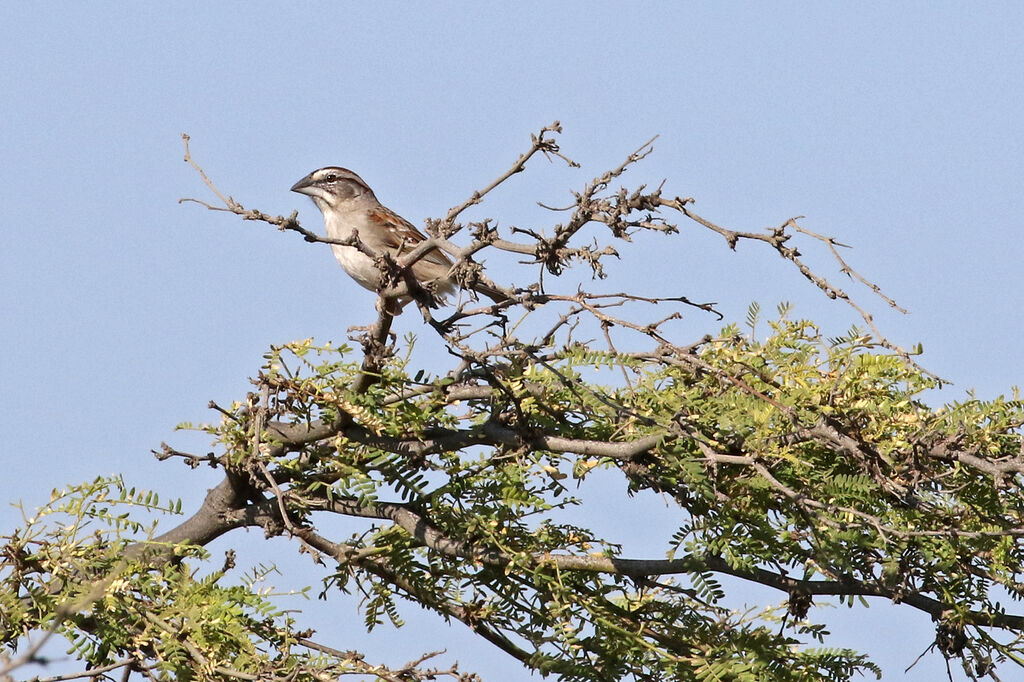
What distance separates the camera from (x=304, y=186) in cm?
821

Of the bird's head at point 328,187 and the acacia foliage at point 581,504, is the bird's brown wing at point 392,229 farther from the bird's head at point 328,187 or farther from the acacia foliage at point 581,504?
the acacia foliage at point 581,504

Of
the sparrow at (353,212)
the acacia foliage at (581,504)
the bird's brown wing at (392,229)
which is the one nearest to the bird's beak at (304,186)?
the sparrow at (353,212)

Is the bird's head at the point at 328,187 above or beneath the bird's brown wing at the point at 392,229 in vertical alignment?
above

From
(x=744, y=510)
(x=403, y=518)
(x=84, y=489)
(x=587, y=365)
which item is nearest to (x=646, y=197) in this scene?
(x=587, y=365)

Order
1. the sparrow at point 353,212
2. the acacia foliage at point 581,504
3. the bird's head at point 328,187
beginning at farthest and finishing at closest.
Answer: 1. the bird's head at point 328,187
2. the sparrow at point 353,212
3. the acacia foliage at point 581,504

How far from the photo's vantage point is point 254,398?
15.3 feet

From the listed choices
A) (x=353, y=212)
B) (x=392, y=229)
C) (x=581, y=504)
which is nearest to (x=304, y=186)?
(x=353, y=212)

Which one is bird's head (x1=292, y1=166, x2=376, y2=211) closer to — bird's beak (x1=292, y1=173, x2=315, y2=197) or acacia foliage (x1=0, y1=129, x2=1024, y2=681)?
bird's beak (x1=292, y1=173, x2=315, y2=197)

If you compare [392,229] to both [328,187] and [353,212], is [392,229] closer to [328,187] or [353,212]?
[353,212]

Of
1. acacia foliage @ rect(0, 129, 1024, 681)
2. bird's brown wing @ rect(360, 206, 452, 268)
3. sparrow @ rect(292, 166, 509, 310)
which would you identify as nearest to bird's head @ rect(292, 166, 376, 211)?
sparrow @ rect(292, 166, 509, 310)

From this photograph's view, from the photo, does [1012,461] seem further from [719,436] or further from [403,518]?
[403,518]

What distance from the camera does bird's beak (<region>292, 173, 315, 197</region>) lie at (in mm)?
8195

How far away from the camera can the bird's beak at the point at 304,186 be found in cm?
820

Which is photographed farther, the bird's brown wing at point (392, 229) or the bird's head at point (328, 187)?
the bird's head at point (328, 187)
